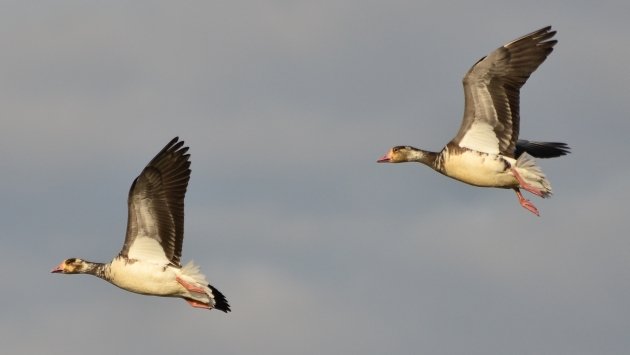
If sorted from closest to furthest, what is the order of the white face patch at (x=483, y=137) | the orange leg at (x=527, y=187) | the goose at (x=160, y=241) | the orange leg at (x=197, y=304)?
the goose at (x=160, y=241), the orange leg at (x=197, y=304), the orange leg at (x=527, y=187), the white face patch at (x=483, y=137)

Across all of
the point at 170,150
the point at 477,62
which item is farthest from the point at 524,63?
the point at 170,150

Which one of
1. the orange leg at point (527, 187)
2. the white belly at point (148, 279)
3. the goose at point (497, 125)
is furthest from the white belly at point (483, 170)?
the white belly at point (148, 279)

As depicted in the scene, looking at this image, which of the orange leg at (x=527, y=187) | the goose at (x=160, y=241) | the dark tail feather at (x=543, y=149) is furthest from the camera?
the dark tail feather at (x=543, y=149)

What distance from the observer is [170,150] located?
73.6 ft

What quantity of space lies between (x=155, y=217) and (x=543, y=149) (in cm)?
898

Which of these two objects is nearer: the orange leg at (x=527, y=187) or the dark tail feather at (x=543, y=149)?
the orange leg at (x=527, y=187)

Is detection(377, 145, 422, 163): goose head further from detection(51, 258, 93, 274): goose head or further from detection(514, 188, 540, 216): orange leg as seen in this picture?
detection(51, 258, 93, 274): goose head

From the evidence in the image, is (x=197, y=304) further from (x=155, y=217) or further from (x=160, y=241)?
(x=155, y=217)

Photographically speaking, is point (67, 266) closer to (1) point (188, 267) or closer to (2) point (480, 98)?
(1) point (188, 267)

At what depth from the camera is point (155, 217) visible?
22.2 metres

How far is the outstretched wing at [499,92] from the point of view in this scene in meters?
23.5

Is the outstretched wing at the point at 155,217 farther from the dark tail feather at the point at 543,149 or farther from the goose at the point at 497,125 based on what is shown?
the dark tail feather at the point at 543,149

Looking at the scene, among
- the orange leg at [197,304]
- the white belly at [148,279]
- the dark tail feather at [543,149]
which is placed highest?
the dark tail feather at [543,149]

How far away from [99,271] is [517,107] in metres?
7.61
